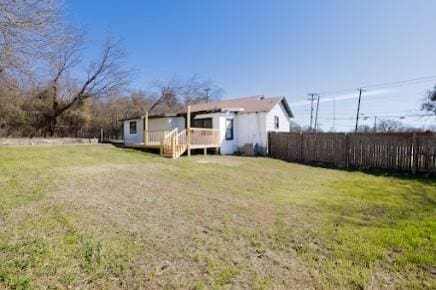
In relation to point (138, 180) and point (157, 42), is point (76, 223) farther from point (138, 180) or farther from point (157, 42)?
point (157, 42)

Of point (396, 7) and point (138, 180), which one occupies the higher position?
point (396, 7)

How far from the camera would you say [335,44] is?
15.8 meters

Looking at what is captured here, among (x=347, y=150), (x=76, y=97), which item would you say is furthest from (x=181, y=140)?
(x=76, y=97)

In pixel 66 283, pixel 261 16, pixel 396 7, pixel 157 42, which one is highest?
pixel 157 42

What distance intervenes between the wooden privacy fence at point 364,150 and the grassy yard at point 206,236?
4429mm

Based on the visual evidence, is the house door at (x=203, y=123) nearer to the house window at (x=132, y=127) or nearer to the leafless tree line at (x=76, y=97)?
the house window at (x=132, y=127)

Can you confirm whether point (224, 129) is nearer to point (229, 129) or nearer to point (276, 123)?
point (229, 129)

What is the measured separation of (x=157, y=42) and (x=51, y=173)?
16.7m

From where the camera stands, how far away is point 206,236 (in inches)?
155

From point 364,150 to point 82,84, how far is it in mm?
21260

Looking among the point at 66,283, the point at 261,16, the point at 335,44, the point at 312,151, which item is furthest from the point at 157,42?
the point at 66,283

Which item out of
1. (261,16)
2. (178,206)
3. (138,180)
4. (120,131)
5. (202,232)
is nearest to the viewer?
(202,232)

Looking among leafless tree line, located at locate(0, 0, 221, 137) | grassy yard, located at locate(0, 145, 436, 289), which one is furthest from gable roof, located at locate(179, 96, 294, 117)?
grassy yard, located at locate(0, 145, 436, 289)

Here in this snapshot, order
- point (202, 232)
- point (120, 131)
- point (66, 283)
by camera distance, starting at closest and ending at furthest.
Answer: point (66, 283), point (202, 232), point (120, 131)
